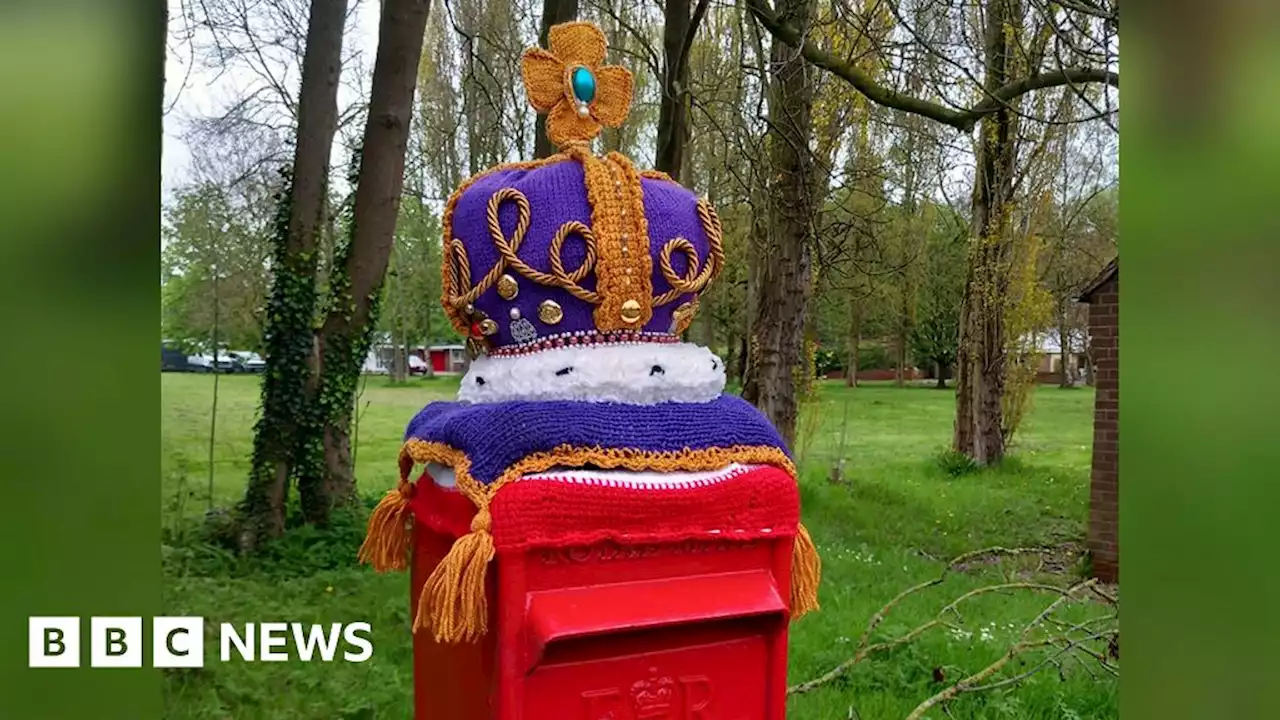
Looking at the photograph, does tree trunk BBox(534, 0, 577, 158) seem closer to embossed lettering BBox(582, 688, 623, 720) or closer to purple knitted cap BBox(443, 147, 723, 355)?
purple knitted cap BBox(443, 147, 723, 355)

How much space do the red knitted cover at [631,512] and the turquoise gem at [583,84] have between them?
739 mm

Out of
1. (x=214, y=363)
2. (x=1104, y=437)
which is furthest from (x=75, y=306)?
(x=1104, y=437)

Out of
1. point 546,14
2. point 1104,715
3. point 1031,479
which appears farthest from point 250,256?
point 1031,479

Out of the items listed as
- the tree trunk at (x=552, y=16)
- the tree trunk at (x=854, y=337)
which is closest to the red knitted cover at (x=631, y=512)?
the tree trunk at (x=552, y=16)

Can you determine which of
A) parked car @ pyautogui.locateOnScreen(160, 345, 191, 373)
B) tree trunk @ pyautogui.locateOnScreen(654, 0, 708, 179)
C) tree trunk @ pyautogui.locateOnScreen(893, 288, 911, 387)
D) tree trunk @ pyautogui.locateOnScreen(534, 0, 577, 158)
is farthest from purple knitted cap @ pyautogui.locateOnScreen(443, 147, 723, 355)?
tree trunk @ pyautogui.locateOnScreen(893, 288, 911, 387)

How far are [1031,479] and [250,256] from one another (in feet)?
22.4

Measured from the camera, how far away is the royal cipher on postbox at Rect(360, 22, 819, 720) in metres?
1.27

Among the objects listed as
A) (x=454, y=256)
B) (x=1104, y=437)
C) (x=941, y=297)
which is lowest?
(x=1104, y=437)

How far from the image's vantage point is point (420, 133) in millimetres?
7191

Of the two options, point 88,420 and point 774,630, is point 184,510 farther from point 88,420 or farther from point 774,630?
point 774,630

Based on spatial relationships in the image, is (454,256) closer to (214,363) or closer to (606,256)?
(606,256)

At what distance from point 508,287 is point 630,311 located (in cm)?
21

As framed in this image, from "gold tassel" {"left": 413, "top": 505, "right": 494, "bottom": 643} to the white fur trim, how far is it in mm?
243

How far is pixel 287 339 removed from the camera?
167 inches
